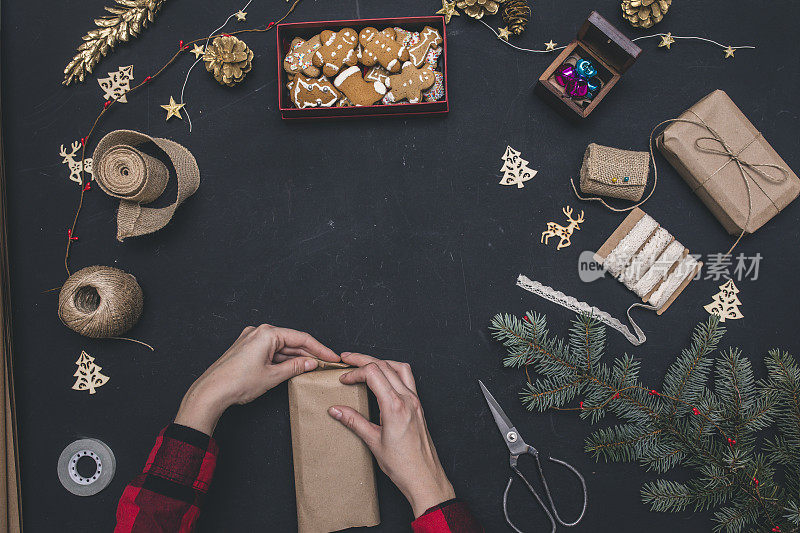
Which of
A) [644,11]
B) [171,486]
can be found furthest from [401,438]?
[644,11]

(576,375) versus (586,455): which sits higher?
(576,375)

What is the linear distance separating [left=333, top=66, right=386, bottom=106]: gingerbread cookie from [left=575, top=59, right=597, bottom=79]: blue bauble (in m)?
0.46

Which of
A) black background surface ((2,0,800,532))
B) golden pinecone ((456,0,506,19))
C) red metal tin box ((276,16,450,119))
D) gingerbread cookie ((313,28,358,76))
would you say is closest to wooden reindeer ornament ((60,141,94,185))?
black background surface ((2,0,800,532))

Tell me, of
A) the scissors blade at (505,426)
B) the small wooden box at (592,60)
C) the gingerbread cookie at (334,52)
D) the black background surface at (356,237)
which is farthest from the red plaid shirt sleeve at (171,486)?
the small wooden box at (592,60)

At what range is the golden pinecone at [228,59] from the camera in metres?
1.26

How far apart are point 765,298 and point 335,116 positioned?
1.13 meters

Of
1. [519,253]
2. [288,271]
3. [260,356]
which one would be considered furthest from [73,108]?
[519,253]

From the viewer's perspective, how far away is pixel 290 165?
132cm

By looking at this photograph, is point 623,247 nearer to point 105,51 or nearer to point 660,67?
point 660,67

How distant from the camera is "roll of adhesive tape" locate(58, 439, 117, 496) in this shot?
124 centimetres

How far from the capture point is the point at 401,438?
1.11 metres

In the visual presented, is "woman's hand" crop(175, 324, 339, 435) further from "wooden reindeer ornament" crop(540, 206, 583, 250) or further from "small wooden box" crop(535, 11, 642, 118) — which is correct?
"small wooden box" crop(535, 11, 642, 118)

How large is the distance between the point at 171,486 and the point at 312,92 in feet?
2.97

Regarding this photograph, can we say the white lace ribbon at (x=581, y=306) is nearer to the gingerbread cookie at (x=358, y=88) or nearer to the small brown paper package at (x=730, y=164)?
the small brown paper package at (x=730, y=164)
